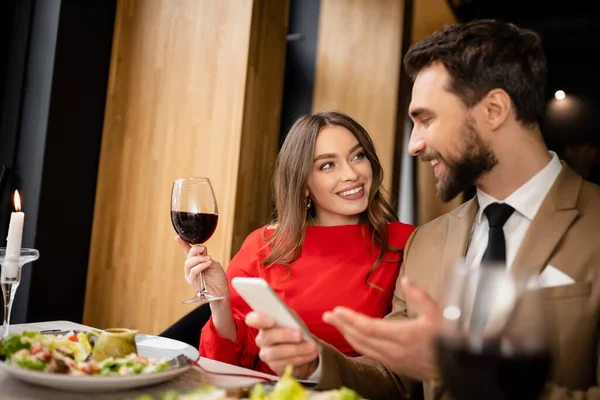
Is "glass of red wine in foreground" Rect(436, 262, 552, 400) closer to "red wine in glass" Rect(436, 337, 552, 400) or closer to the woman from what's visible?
"red wine in glass" Rect(436, 337, 552, 400)

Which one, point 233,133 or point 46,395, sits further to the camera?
point 233,133

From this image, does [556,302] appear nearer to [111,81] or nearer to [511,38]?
[511,38]

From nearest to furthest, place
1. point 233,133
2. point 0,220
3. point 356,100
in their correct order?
point 0,220 < point 233,133 < point 356,100

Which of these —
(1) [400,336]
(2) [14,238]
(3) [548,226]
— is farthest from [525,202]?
(2) [14,238]

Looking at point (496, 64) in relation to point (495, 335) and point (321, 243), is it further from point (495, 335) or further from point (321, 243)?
point (495, 335)

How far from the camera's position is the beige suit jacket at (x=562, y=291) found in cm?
120

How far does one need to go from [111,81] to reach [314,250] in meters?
1.88

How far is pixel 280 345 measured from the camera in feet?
3.66

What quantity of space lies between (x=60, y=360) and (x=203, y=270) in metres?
0.67

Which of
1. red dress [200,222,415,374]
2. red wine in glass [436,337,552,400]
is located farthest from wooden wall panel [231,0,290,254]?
red wine in glass [436,337,552,400]

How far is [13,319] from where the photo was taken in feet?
9.39

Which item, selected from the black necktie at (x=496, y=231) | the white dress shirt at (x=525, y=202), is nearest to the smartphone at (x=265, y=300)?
the black necktie at (x=496, y=231)

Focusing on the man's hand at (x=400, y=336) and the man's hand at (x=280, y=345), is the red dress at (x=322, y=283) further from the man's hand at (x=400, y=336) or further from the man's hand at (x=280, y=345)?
the man's hand at (x=400, y=336)

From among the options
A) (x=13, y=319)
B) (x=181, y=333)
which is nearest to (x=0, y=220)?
(x=13, y=319)
